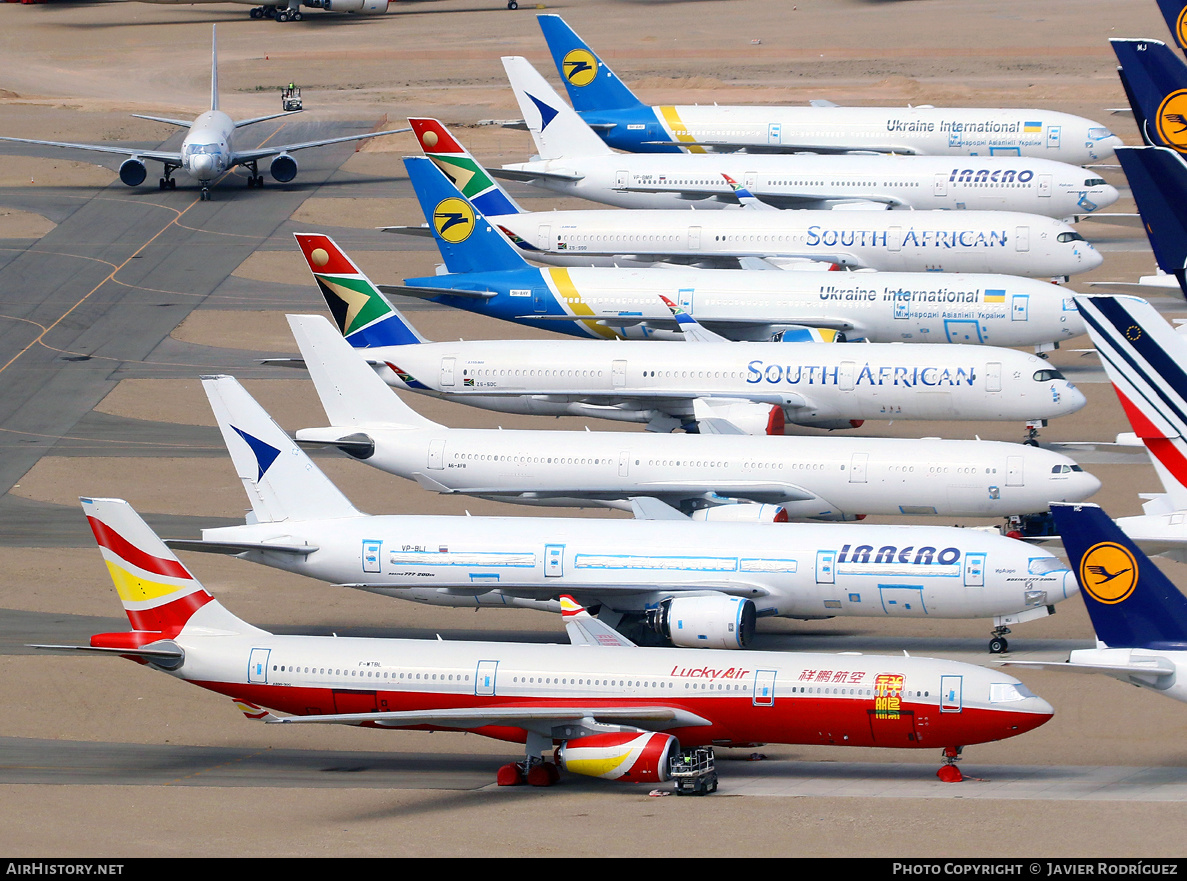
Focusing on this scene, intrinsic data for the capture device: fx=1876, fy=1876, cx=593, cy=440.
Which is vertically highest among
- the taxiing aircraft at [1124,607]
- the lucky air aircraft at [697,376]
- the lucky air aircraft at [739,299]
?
the lucky air aircraft at [739,299]

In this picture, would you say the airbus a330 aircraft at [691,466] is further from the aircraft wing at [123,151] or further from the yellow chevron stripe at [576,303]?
the aircraft wing at [123,151]

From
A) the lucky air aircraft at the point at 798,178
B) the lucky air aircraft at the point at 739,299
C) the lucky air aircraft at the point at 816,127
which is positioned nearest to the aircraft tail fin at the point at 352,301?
the lucky air aircraft at the point at 739,299

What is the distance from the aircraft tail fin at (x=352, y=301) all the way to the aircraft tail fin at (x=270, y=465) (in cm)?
1292

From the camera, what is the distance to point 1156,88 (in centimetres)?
5059

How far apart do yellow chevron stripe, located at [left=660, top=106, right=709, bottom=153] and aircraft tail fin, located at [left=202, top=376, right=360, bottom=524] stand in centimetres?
5104

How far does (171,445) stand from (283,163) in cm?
3857

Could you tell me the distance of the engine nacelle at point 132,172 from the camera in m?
105

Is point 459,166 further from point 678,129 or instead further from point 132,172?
point 132,172

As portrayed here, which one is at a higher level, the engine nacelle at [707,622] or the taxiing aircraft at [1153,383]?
the taxiing aircraft at [1153,383]

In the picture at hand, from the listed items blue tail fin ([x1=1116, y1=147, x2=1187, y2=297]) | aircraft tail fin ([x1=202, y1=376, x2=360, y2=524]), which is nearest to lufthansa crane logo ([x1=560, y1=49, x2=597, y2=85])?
aircraft tail fin ([x1=202, y1=376, x2=360, y2=524])

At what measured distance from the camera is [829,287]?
7369 centimetres

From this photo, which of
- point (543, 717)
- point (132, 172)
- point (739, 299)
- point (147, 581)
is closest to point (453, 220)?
point (739, 299)

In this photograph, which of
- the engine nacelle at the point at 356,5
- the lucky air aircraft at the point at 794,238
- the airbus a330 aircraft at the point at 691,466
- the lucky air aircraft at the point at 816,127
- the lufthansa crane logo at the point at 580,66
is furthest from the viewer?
the engine nacelle at the point at 356,5
